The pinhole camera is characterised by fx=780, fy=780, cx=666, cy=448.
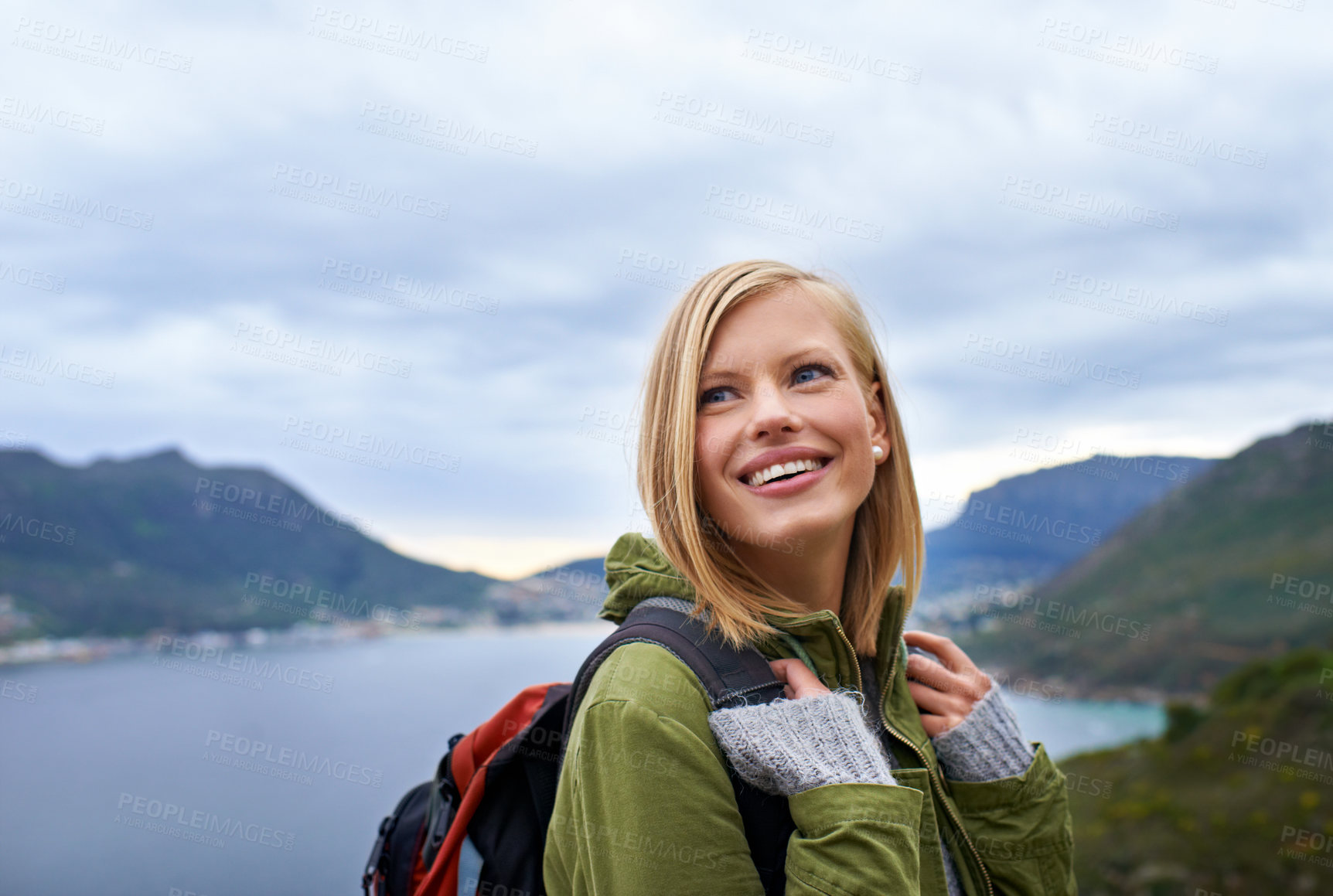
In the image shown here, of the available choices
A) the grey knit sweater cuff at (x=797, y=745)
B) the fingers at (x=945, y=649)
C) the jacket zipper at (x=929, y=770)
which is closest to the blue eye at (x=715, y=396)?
the jacket zipper at (x=929, y=770)

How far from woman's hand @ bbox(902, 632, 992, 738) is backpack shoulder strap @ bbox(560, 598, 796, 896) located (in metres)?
0.78

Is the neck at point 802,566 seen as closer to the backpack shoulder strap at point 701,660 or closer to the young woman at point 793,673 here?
the young woman at point 793,673

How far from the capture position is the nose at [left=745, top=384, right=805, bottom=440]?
1.97m

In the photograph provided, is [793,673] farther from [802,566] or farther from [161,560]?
[161,560]

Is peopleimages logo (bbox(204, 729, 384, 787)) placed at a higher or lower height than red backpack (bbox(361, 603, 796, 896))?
lower

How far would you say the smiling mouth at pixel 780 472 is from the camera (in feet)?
6.60

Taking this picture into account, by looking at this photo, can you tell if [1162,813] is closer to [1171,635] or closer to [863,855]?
[863,855]

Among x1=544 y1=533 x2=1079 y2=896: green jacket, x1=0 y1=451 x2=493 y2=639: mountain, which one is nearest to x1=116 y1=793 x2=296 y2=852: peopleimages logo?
x1=544 y1=533 x2=1079 y2=896: green jacket

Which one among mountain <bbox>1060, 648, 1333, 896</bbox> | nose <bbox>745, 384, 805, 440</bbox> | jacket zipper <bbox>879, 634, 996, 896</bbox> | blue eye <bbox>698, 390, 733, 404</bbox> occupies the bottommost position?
mountain <bbox>1060, 648, 1333, 896</bbox>

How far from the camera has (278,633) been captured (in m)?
41.4

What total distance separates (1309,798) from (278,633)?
4272 cm

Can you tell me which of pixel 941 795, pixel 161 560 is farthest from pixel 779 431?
pixel 161 560

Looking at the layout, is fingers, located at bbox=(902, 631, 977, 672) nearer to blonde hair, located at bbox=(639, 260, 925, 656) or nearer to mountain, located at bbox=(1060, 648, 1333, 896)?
blonde hair, located at bbox=(639, 260, 925, 656)

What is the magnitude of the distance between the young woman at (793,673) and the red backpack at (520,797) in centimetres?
6
